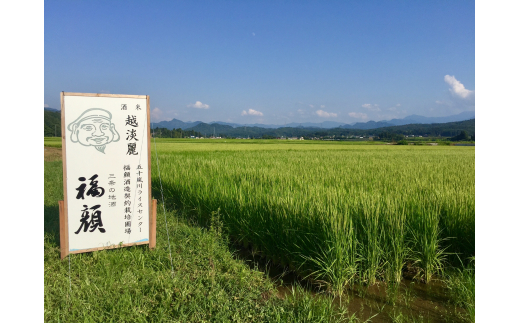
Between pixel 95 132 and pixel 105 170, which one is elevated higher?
pixel 95 132

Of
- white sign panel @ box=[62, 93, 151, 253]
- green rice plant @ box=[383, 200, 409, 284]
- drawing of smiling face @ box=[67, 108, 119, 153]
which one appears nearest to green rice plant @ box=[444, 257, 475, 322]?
green rice plant @ box=[383, 200, 409, 284]

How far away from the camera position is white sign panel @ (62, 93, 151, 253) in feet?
11.3

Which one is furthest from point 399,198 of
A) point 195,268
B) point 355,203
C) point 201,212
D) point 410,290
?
point 201,212

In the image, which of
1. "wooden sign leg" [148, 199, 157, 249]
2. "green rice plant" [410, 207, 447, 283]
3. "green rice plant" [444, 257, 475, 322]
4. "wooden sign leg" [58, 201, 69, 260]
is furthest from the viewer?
"wooden sign leg" [148, 199, 157, 249]

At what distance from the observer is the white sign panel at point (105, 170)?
11.3 ft

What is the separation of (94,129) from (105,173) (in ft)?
1.85

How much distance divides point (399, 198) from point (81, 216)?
4.13 m

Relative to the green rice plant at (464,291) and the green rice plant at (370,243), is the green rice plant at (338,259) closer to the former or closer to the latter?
the green rice plant at (370,243)

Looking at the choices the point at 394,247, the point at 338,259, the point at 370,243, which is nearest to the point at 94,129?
the point at 338,259

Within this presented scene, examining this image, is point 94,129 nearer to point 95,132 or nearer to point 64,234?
point 95,132

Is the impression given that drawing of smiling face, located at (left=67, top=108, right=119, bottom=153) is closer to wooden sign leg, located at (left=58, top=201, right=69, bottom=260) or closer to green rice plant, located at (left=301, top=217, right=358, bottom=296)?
wooden sign leg, located at (left=58, top=201, right=69, bottom=260)

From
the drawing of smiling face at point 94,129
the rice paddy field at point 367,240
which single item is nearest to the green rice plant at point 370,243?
the rice paddy field at point 367,240

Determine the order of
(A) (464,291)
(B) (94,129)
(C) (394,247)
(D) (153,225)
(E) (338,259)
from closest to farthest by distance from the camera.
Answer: (A) (464,291) → (E) (338,259) → (C) (394,247) → (B) (94,129) → (D) (153,225)

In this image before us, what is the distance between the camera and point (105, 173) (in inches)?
142
